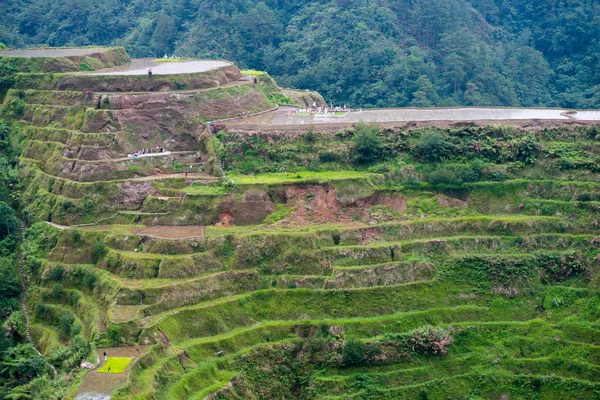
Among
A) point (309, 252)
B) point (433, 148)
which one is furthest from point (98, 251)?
point (433, 148)

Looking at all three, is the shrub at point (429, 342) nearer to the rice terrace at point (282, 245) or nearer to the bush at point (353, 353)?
the rice terrace at point (282, 245)

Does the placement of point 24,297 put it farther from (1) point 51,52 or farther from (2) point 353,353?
(1) point 51,52

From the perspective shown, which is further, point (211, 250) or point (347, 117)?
point (347, 117)

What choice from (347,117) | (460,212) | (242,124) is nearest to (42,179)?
(242,124)

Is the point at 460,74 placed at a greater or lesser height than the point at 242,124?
lesser

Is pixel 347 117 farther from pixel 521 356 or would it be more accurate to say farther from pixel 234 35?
pixel 234 35

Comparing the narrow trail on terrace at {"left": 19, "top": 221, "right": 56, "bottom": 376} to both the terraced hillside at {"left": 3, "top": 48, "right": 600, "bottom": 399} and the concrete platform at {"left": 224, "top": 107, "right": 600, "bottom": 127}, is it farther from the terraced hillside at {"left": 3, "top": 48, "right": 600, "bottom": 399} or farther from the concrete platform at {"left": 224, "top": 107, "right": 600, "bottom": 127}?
the concrete platform at {"left": 224, "top": 107, "right": 600, "bottom": 127}

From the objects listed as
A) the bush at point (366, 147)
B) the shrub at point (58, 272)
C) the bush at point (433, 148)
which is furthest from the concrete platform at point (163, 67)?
the bush at point (433, 148)
